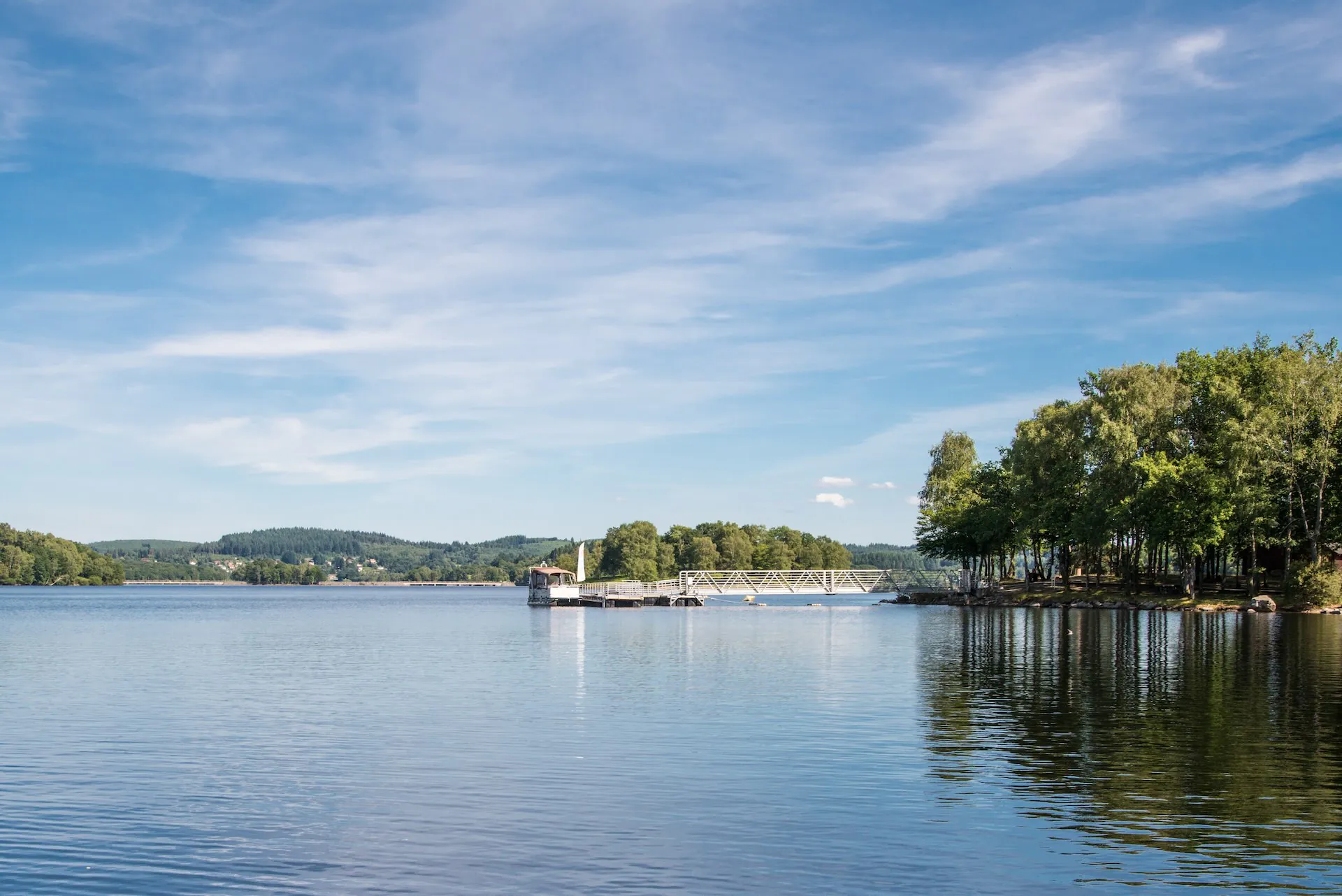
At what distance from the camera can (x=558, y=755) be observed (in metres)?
24.9

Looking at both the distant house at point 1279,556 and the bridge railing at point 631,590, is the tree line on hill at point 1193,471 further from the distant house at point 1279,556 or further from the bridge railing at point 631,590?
the bridge railing at point 631,590

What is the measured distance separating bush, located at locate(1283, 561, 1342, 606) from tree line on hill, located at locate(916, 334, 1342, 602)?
0.36 feet

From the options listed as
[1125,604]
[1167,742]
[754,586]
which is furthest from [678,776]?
[754,586]

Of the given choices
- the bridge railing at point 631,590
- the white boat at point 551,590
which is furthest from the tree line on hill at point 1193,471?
the white boat at point 551,590

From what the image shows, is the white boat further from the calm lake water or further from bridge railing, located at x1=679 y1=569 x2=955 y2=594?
the calm lake water

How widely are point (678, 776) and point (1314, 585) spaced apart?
7679 centimetres

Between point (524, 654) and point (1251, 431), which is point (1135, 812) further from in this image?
point (1251, 431)

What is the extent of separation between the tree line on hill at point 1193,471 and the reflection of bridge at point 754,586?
26.7 metres

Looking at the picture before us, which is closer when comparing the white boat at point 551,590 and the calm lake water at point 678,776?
the calm lake water at point 678,776

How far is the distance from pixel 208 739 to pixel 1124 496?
267ft

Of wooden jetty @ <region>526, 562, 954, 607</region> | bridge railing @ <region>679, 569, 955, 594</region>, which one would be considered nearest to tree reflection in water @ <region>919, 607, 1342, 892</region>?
wooden jetty @ <region>526, 562, 954, 607</region>

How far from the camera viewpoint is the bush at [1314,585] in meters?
82.0

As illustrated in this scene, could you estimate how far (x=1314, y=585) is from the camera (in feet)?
271

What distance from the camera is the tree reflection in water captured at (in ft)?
56.7
